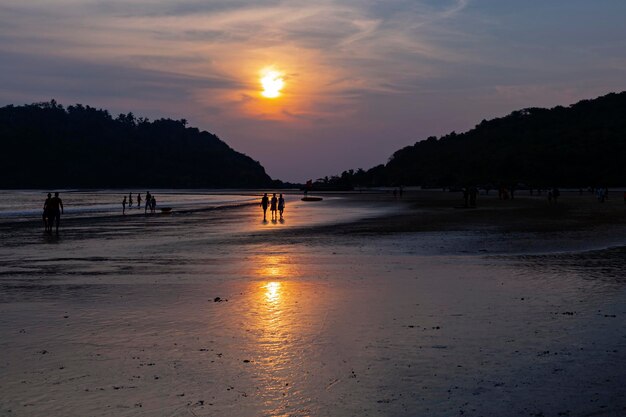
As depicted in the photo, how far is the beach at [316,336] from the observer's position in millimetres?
6875

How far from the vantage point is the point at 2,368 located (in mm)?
8047

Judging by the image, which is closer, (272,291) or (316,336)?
(316,336)

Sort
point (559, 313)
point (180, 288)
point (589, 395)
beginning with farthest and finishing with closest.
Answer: point (180, 288) → point (559, 313) → point (589, 395)

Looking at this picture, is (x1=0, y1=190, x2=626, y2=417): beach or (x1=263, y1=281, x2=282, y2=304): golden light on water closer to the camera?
(x1=0, y1=190, x2=626, y2=417): beach

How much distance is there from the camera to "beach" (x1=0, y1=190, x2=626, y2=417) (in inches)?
271

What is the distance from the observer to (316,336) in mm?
9734

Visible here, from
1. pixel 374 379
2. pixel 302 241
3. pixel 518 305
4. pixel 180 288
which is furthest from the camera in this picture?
pixel 302 241

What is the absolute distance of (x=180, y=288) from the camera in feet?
48.1

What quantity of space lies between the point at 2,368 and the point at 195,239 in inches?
837

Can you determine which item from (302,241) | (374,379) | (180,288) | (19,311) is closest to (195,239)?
(302,241)

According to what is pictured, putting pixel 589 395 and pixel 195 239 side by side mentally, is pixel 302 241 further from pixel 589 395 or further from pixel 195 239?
pixel 589 395

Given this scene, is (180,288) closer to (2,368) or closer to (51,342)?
(51,342)

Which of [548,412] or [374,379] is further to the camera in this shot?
[374,379]

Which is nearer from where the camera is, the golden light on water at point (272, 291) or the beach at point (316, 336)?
the beach at point (316, 336)
